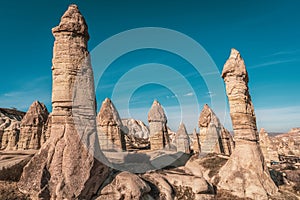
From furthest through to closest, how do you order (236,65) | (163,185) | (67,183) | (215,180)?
(236,65), (215,180), (163,185), (67,183)

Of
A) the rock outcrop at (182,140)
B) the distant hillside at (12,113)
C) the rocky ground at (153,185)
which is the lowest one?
the rocky ground at (153,185)

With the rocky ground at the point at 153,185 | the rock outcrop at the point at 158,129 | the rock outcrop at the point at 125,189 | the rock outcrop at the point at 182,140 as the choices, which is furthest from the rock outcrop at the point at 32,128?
the rock outcrop at the point at 182,140

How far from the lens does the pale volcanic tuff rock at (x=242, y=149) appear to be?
31.7 ft

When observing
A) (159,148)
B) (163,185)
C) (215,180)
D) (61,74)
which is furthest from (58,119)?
(159,148)

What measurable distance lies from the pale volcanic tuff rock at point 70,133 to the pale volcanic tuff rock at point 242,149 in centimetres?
588

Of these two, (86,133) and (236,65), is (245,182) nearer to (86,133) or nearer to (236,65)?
(236,65)

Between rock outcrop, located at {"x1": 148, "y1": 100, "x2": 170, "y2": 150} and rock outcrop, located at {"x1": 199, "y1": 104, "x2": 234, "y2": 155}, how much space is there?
11.6ft

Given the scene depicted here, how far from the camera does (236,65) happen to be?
39.0 feet

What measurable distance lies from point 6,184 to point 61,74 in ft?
13.4

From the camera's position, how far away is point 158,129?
2141 centimetres

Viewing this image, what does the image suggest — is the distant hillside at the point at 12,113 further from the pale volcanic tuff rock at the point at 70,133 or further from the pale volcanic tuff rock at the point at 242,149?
the pale volcanic tuff rock at the point at 242,149

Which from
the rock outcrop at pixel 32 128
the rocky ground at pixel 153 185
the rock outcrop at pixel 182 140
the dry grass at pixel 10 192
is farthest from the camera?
the rock outcrop at pixel 182 140

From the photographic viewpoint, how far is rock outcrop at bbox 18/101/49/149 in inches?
754

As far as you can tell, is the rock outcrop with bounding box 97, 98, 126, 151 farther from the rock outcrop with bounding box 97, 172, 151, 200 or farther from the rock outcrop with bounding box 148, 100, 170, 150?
the rock outcrop with bounding box 97, 172, 151, 200
